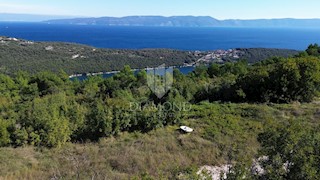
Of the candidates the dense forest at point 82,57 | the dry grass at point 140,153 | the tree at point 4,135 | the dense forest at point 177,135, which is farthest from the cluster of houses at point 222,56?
the tree at point 4,135

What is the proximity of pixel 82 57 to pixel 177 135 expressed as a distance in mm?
67074

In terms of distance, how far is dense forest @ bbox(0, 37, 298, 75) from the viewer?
61.7m

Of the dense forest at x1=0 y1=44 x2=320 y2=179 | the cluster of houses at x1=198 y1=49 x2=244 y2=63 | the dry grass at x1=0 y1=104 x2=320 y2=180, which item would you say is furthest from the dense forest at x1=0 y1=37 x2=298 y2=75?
the dry grass at x1=0 y1=104 x2=320 y2=180

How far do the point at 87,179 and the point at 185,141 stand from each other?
4.13 meters

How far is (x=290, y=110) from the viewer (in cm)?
1280

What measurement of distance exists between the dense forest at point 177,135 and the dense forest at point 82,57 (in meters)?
49.2

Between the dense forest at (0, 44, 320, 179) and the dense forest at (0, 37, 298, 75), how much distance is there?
49.2 metres

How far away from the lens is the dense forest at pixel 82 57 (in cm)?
6171

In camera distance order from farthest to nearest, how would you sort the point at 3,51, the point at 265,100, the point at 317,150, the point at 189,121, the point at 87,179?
the point at 3,51 < the point at 265,100 < the point at 189,121 < the point at 87,179 < the point at 317,150

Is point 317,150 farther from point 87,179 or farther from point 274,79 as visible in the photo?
point 274,79

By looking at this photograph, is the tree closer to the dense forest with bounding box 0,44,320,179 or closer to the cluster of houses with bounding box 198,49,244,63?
the dense forest with bounding box 0,44,320,179

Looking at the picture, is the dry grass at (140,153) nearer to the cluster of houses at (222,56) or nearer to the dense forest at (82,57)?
the dense forest at (82,57)

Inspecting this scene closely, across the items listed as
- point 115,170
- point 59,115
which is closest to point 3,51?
point 59,115

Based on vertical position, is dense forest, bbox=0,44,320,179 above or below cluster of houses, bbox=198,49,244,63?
above
